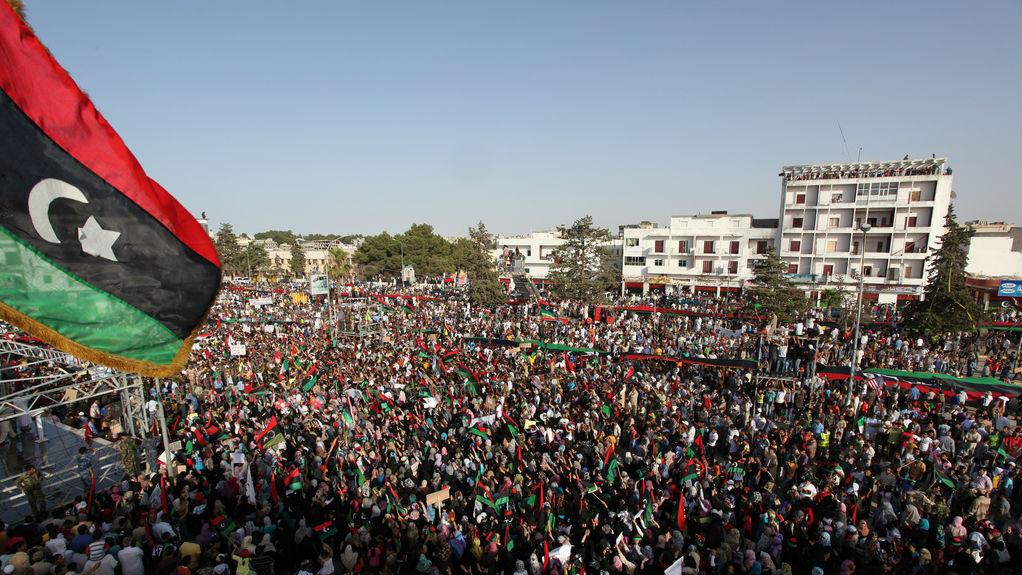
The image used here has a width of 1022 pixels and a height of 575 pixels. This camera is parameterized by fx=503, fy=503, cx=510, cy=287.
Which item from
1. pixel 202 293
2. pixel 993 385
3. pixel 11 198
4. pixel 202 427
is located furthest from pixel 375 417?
pixel 993 385

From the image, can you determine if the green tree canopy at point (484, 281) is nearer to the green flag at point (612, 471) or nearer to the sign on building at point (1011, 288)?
the green flag at point (612, 471)

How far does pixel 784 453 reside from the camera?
11117 millimetres

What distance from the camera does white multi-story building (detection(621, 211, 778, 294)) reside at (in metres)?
46.0

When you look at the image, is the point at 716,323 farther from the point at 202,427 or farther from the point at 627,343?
the point at 202,427

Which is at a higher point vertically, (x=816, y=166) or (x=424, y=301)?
(x=816, y=166)

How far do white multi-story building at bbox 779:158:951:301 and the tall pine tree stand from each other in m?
14.5

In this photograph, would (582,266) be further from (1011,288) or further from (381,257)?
(381,257)

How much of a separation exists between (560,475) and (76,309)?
8246mm

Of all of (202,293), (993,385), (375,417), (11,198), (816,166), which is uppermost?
(816,166)

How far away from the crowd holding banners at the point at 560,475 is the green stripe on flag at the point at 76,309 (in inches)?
137

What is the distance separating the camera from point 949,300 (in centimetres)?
2433

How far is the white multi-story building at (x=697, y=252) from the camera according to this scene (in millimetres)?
46031

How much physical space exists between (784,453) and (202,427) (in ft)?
45.6

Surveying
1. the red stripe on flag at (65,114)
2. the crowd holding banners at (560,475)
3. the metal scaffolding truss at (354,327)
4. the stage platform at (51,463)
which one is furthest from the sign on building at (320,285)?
the red stripe on flag at (65,114)
